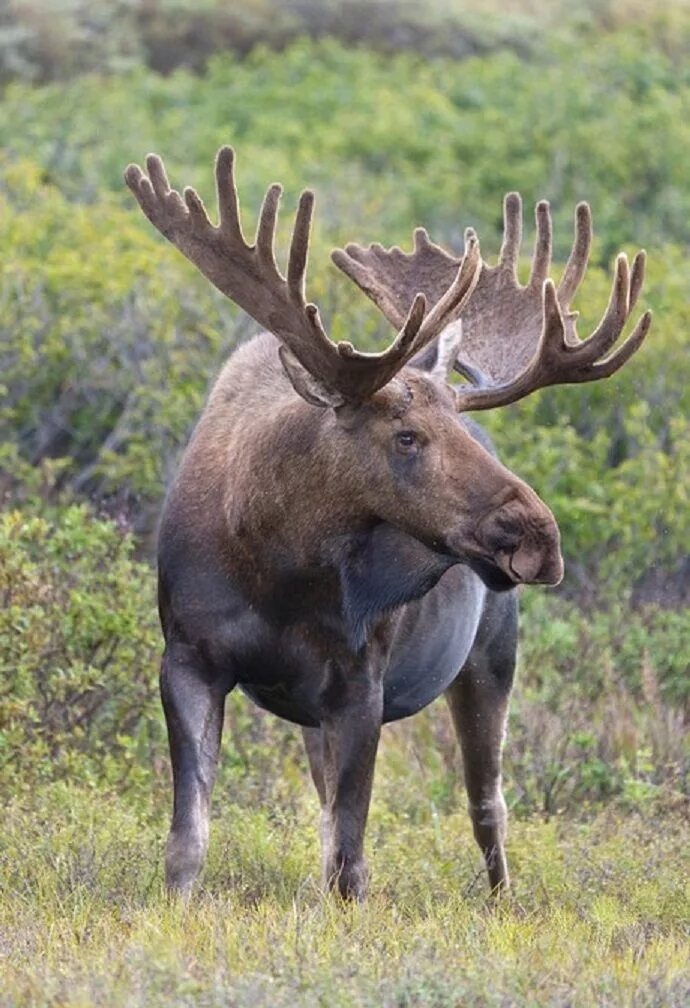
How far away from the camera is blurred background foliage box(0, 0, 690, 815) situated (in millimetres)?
10219

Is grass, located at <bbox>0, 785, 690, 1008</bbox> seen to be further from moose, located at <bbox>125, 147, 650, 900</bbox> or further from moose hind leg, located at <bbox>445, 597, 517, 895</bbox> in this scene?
moose, located at <bbox>125, 147, 650, 900</bbox>

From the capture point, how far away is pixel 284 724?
36.2 ft

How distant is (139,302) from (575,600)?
3.60 m

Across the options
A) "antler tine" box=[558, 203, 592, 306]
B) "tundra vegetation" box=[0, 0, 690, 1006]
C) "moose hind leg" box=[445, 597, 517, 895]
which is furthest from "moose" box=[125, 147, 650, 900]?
"moose hind leg" box=[445, 597, 517, 895]

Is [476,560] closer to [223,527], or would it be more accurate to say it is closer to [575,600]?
[223,527]

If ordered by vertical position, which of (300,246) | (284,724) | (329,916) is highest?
(300,246)

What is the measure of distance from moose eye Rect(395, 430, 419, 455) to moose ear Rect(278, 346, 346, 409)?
21 cm

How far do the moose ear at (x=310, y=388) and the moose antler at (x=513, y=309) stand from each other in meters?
0.49

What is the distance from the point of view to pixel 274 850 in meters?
8.80

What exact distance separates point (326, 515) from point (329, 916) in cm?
119

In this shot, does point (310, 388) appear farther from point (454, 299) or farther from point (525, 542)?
point (525, 542)

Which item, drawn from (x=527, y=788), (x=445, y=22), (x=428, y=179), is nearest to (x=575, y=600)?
(x=527, y=788)

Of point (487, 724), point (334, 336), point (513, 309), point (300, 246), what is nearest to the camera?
point (300, 246)

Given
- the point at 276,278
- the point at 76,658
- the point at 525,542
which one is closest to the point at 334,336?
the point at 76,658
